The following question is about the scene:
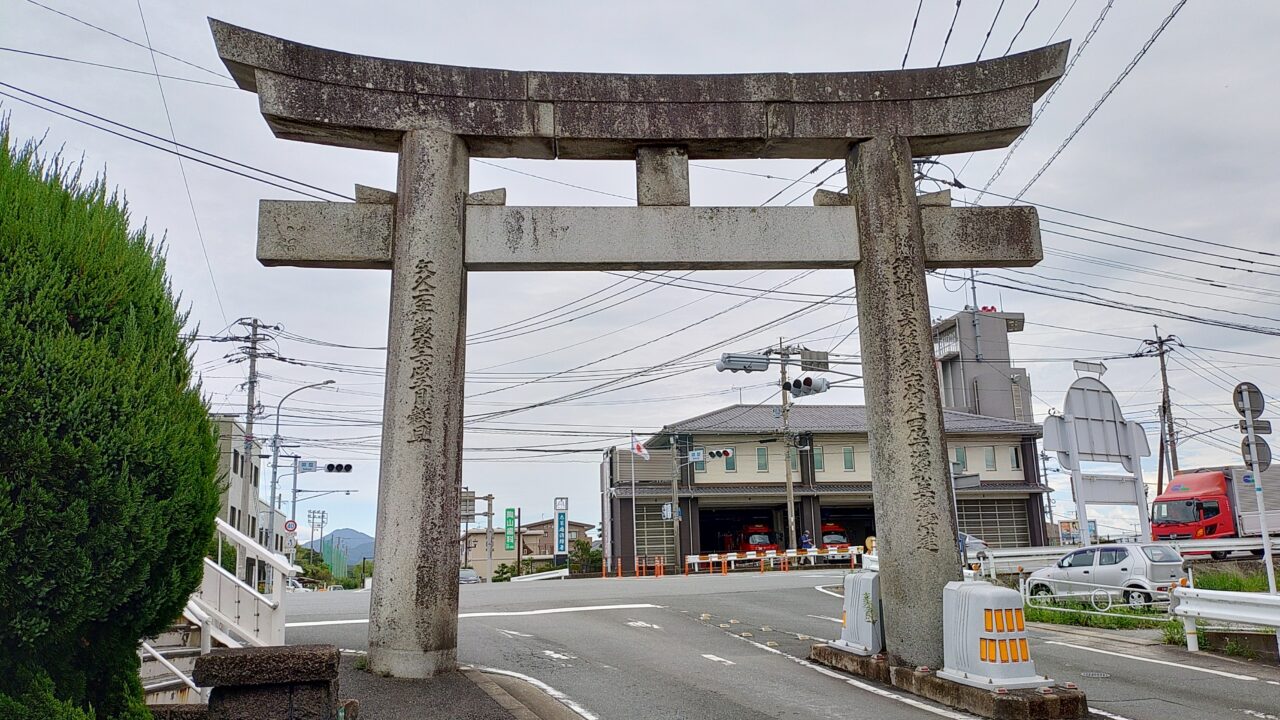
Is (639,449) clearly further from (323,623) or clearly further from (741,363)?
(323,623)

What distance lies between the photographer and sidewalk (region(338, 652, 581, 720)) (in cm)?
728

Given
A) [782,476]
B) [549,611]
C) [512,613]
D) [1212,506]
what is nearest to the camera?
[512,613]

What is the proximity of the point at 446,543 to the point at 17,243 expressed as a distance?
5.02m

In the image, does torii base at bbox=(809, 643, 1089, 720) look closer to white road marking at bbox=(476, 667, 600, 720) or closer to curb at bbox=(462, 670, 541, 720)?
white road marking at bbox=(476, 667, 600, 720)

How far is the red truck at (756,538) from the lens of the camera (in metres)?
46.8

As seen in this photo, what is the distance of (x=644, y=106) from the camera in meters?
9.88

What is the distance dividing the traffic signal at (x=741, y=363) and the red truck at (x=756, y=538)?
75.7 ft

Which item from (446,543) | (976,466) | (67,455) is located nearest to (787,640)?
(446,543)

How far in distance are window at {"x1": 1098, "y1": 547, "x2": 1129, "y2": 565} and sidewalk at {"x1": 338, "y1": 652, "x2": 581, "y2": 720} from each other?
14.1 meters

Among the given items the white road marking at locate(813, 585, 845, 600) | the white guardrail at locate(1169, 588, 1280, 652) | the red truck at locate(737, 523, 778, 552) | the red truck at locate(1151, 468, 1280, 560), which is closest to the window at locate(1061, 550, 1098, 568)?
the white road marking at locate(813, 585, 845, 600)

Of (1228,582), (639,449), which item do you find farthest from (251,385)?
(1228,582)

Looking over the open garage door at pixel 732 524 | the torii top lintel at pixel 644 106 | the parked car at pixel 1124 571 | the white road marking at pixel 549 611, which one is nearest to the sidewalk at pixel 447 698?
the torii top lintel at pixel 644 106

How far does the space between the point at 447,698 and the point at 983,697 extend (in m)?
4.71

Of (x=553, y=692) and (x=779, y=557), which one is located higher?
(x=779, y=557)
